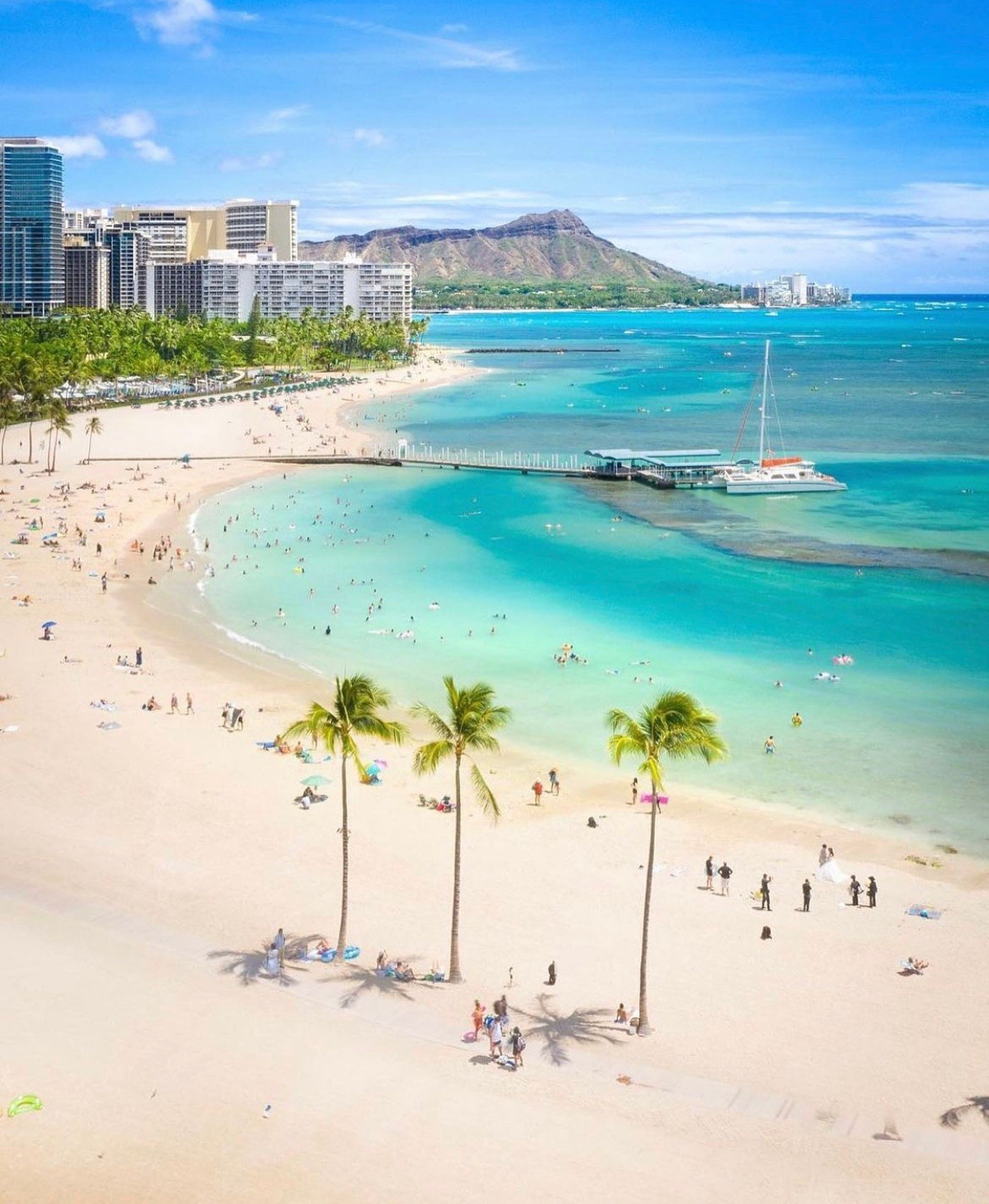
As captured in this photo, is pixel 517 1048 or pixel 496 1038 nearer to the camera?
pixel 517 1048

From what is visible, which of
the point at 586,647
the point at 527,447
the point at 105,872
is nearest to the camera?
the point at 105,872

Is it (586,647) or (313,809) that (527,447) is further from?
(313,809)

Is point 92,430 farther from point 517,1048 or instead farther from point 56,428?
point 517,1048

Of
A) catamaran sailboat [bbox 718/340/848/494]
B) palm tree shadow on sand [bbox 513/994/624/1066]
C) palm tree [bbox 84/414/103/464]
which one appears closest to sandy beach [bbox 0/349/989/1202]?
palm tree shadow on sand [bbox 513/994/624/1066]

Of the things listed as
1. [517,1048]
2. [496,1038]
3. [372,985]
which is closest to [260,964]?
[372,985]

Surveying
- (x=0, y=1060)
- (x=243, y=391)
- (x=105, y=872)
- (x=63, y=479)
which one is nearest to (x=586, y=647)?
(x=105, y=872)

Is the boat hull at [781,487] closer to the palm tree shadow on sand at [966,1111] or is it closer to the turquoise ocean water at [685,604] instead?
the turquoise ocean water at [685,604]
